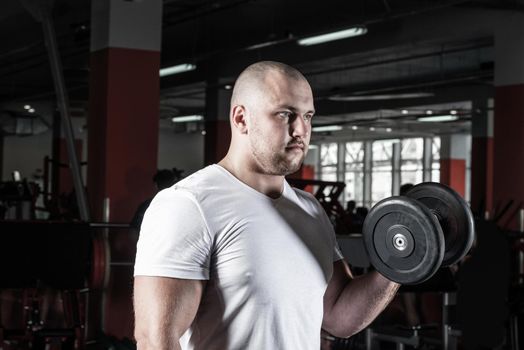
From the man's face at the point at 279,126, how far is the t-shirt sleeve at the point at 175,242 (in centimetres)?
15

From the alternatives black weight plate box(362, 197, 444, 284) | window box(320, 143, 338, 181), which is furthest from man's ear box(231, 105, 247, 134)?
window box(320, 143, 338, 181)

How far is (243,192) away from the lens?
4.56 ft

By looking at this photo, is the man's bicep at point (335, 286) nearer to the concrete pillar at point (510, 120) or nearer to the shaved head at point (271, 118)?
the shaved head at point (271, 118)

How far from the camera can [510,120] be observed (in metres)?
7.56

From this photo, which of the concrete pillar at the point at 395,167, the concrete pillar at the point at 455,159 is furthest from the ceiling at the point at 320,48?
the concrete pillar at the point at 395,167

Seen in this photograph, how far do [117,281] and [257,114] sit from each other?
4.61 meters

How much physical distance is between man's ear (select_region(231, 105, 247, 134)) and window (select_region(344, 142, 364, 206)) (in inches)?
752

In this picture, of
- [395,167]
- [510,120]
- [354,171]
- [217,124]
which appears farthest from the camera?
[354,171]

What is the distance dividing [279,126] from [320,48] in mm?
8774

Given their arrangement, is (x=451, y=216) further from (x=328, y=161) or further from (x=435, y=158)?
(x=328, y=161)

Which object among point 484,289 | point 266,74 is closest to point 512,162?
point 484,289

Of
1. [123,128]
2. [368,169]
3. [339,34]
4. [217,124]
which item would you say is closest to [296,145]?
[123,128]

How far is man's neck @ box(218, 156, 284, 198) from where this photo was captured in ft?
4.65

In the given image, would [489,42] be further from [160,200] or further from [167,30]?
[160,200]
